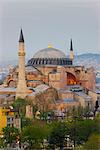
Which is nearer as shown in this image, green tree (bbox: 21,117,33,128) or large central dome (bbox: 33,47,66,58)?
green tree (bbox: 21,117,33,128)

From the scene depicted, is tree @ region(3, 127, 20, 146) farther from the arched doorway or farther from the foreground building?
the arched doorway

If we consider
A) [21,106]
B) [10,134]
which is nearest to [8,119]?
[10,134]

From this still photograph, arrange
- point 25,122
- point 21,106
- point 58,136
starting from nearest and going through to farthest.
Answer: point 58,136
point 25,122
point 21,106

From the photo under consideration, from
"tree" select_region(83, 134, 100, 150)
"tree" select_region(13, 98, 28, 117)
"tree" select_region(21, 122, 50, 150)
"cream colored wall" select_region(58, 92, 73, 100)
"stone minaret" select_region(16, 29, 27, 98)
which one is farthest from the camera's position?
"stone minaret" select_region(16, 29, 27, 98)

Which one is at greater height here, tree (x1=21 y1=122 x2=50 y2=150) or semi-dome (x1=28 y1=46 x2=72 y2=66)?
semi-dome (x1=28 y1=46 x2=72 y2=66)

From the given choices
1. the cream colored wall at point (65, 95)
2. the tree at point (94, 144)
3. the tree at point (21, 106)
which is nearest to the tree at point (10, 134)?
the tree at point (94, 144)

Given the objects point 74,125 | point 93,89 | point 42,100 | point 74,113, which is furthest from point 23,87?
point 74,125

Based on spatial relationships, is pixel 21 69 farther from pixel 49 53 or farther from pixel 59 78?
pixel 49 53

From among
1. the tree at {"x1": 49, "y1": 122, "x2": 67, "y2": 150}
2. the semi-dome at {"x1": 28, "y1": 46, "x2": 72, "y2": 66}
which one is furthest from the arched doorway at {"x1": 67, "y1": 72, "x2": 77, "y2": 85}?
the tree at {"x1": 49, "y1": 122, "x2": 67, "y2": 150}
